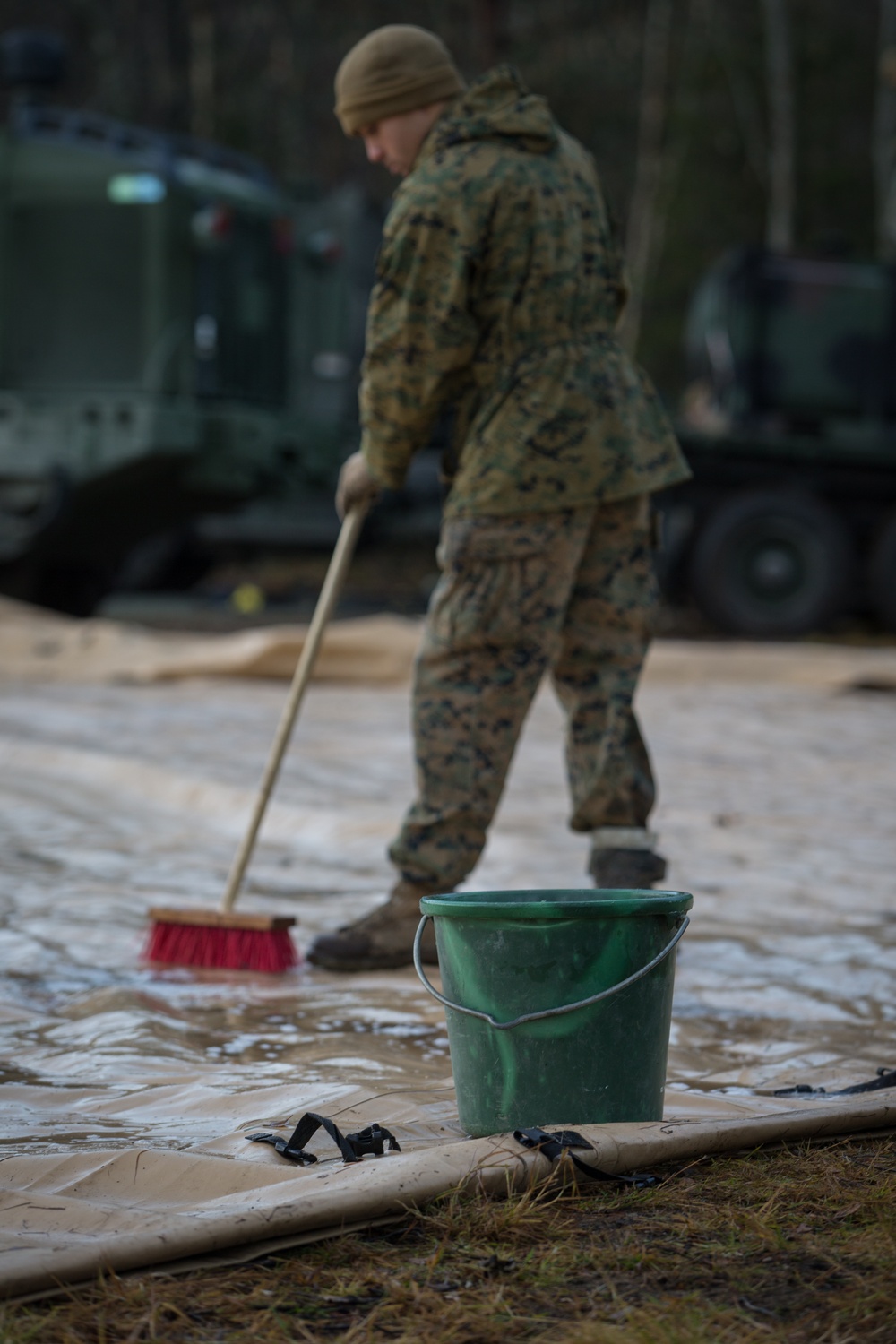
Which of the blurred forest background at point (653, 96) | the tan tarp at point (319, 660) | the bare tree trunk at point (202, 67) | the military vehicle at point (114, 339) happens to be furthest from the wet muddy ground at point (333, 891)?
the bare tree trunk at point (202, 67)

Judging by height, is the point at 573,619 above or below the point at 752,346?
below

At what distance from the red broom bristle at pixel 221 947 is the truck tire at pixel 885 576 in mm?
8657

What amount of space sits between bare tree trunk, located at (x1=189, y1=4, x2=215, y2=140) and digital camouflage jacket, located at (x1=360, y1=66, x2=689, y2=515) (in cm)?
2026

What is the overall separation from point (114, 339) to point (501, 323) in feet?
24.6

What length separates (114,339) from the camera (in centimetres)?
990

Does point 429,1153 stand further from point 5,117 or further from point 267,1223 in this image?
point 5,117

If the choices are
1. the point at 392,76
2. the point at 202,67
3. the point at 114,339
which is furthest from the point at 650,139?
the point at 392,76

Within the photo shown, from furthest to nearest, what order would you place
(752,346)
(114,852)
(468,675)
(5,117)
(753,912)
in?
1. (5,117)
2. (752,346)
3. (114,852)
4. (753,912)
5. (468,675)

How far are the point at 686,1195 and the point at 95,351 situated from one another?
29.3 feet

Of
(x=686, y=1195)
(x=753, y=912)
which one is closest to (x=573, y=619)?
(x=753, y=912)

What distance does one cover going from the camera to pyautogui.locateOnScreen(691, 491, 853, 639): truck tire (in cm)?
1085

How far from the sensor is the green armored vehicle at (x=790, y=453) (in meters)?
10.9

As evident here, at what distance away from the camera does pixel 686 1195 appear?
5.35 feet

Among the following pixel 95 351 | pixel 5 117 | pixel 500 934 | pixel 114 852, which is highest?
pixel 5 117
